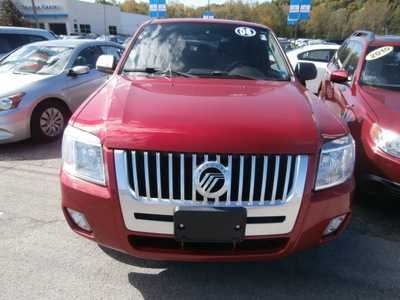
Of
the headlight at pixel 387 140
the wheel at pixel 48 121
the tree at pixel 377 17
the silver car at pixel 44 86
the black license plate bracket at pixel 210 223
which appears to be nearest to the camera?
the black license plate bracket at pixel 210 223

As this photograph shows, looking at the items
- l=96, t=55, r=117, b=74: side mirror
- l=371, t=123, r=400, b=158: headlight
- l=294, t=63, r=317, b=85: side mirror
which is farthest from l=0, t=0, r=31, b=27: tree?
l=371, t=123, r=400, b=158: headlight

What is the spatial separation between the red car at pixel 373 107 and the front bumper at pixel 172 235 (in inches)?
40.8

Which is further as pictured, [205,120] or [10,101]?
[10,101]

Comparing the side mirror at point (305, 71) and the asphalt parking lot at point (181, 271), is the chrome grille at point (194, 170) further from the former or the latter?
the side mirror at point (305, 71)

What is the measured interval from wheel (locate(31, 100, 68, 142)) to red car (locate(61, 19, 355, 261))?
296 centimetres

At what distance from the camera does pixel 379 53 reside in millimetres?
3770

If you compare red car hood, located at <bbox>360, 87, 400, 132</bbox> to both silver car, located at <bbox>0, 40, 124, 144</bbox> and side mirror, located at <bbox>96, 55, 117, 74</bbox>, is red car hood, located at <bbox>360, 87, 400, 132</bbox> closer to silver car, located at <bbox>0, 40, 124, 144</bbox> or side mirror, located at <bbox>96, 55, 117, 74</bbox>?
side mirror, located at <bbox>96, 55, 117, 74</bbox>

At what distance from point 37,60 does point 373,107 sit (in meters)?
5.09

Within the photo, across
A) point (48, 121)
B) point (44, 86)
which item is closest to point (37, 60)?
point (44, 86)

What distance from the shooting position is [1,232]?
2.52 meters

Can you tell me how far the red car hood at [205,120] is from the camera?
1608 mm

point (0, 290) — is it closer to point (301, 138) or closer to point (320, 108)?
point (301, 138)

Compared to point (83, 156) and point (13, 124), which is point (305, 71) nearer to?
point (83, 156)

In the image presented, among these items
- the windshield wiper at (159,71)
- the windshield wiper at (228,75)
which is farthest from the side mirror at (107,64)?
the windshield wiper at (228,75)
